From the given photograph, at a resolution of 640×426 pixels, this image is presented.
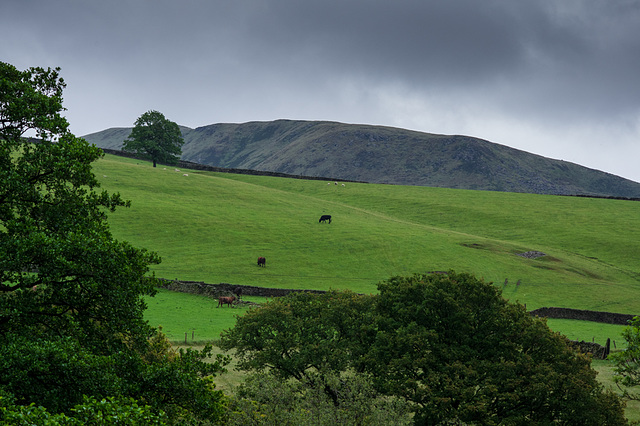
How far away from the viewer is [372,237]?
74.8 metres

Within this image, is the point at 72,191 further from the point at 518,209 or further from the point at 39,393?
the point at 518,209

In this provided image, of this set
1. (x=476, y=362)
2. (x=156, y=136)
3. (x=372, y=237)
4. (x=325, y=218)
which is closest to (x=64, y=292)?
(x=476, y=362)

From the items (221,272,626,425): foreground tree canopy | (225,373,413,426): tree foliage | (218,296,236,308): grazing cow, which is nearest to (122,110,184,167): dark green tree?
(218,296,236,308): grazing cow

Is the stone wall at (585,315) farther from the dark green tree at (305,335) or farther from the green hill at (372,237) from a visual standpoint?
the dark green tree at (305,335)

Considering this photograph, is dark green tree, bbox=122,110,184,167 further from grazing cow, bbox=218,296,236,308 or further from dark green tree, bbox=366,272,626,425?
dark green tree, bbox=366,272,626,425

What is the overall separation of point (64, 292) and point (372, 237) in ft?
203

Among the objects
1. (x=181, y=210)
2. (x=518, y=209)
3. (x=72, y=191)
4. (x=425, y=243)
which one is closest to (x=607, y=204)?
(x=518, y=209)

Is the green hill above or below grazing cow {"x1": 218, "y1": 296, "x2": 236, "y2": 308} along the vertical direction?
above

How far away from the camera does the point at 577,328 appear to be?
49.8 metres

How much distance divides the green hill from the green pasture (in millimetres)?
220

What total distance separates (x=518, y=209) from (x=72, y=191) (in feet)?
339

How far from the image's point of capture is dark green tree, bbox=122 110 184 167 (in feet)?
429

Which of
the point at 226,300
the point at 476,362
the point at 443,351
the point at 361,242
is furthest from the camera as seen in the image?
the point at 361,242

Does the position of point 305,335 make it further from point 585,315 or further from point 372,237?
point 372,237
